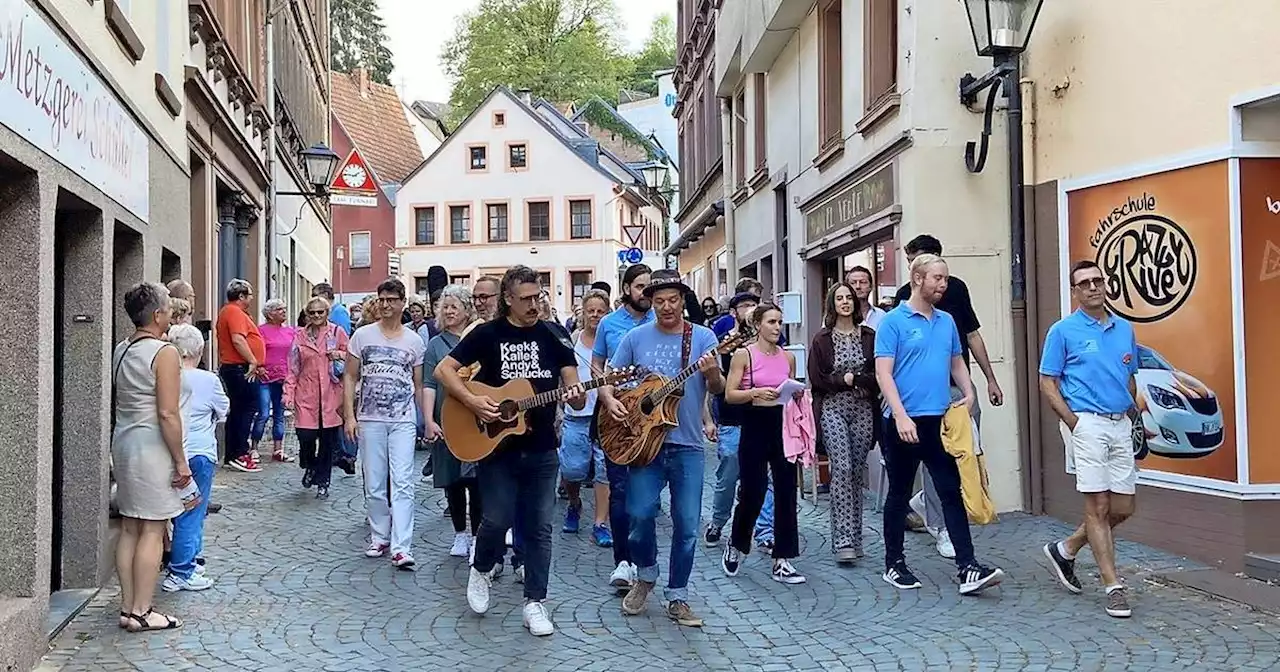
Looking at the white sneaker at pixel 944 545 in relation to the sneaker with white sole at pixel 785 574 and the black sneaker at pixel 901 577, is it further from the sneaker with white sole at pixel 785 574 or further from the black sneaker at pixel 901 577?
the sneaker with white sole at pixel 785 574

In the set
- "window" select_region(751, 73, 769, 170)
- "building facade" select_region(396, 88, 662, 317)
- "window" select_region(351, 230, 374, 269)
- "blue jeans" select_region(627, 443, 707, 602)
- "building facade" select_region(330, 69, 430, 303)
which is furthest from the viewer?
"window" select_region(351, 230, 374, 269)

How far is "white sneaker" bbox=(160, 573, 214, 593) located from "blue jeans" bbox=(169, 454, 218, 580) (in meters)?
0.02

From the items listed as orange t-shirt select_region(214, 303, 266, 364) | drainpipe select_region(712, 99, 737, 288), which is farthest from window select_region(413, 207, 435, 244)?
orange t-shirt select_region(214, 303, 266, 364)

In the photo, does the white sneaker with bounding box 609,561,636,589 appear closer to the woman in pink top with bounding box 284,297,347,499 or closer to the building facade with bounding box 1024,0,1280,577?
the building facade with bounding box 1024,0,1280,577

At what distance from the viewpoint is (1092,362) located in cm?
677

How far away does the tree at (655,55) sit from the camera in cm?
7275

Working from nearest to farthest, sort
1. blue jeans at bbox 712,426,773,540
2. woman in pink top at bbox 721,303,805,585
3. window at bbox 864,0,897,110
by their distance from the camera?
1. woman in pink top at bbox 721,303,805,585
2. blue jeans at bbox 712,426,773,540
3. window at bbox 864,0,897,110

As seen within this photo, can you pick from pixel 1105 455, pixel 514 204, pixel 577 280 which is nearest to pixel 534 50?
pixel 514 204

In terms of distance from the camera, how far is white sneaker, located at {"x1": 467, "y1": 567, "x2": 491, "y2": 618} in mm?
6855

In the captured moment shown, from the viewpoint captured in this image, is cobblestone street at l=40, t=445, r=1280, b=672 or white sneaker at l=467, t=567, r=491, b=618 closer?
cobblestone street at l=40, t=445, r=1280, b=672

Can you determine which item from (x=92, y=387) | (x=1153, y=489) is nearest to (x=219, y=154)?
(x=92, y=387)

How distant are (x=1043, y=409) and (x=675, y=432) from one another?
171 inches

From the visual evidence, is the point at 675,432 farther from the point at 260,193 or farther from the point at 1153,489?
the point at 260,193

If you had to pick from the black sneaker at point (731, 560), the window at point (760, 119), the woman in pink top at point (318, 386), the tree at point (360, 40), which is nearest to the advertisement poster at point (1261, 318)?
the black sneaker at point (731, 560)
